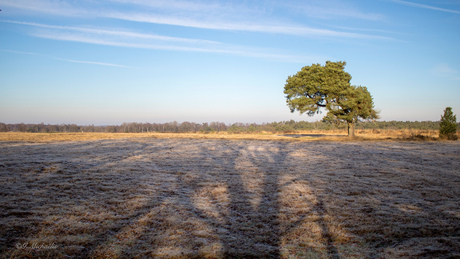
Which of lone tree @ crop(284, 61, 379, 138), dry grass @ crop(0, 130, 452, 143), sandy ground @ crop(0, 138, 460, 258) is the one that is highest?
lone tree @ crop(284, 61, 379, 138)

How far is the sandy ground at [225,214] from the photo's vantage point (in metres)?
3.06

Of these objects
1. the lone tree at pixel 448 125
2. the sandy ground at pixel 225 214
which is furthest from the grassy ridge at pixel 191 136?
the sandy ground at pixel 225 214

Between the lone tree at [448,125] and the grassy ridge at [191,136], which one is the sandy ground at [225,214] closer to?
the grassy ridge at [191,136]

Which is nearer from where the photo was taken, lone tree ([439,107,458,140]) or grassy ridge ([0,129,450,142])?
grassy ridge ([0,129,450,142])

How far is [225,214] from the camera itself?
13.9 feet

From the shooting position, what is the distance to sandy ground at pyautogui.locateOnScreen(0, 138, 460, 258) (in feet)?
10.1

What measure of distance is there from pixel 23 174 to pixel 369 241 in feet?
26.6

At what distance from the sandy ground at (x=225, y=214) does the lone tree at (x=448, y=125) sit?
2098cm

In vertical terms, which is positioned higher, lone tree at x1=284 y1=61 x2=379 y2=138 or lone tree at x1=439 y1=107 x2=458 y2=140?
lone tree at x1=284 y1=61 x2=379 y2=138

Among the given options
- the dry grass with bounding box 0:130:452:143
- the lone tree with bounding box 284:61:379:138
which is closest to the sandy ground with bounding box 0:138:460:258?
the dry grass with bounding box 0:130:452:143

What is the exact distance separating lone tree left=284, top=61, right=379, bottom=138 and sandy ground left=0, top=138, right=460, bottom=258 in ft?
64.5

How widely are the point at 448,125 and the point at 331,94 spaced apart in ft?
35.2

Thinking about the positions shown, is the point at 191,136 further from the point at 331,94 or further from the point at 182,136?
the point at 331,94

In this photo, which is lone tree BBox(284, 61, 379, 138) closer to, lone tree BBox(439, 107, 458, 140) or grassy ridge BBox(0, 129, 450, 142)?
grassy ridge BBox(0, 129, 450, 142)
